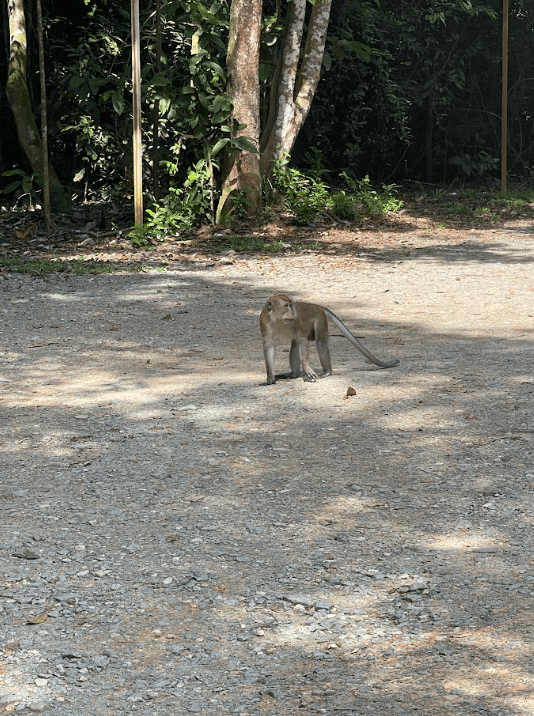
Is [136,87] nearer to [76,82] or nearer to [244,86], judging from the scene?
[244,86]

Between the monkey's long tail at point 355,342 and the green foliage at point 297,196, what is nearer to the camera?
the monkey's long tail at point 355,342

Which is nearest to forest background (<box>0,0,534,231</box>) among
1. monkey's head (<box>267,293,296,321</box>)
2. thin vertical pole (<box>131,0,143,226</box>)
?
thin vertical pole (<box>131,0,143,226</box>)

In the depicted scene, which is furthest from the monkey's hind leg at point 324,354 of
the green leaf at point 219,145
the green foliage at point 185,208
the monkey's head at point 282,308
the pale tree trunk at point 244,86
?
the pale tree trunk at point 244,86

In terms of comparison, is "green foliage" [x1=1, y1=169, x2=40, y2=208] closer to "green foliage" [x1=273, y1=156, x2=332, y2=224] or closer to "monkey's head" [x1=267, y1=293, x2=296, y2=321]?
"green foliage" [x1=273, y1=156, x2=332, y2=224]

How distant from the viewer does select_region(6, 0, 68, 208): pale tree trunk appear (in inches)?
575

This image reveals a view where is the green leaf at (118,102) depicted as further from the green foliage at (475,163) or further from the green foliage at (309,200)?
the green foliage at (475,163)

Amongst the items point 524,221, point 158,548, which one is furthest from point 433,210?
point 158,548

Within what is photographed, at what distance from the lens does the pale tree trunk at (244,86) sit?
13.2 meters

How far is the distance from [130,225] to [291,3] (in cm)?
365

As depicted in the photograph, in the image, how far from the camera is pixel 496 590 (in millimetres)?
3598

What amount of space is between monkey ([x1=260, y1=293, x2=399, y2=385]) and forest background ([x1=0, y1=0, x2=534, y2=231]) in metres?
6.89

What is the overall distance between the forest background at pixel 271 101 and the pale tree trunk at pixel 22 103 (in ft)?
1.06

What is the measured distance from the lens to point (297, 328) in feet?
20.5

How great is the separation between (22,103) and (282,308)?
10058 mm
